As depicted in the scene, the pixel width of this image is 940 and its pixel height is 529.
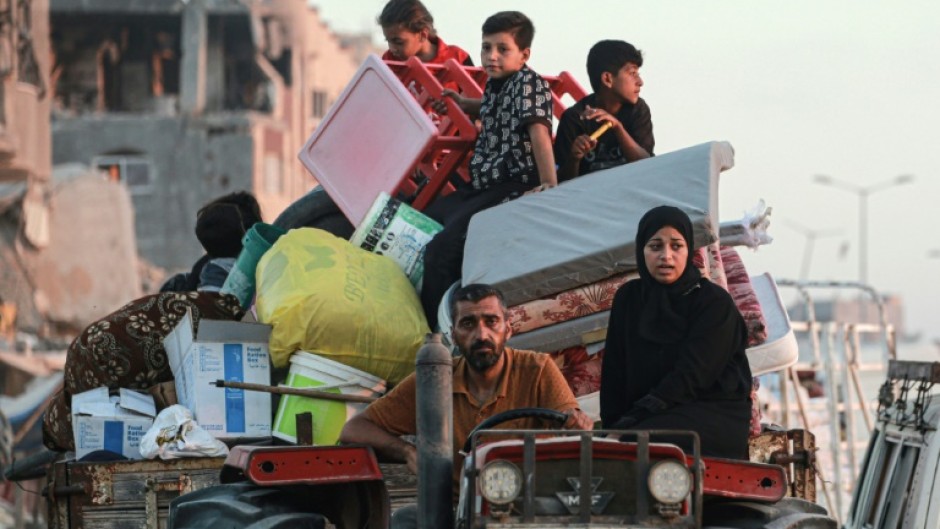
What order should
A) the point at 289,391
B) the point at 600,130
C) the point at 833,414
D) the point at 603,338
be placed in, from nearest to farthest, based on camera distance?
the point at 289,391 < the point at 603,338 < the point at 600,130 < the point at 833,414

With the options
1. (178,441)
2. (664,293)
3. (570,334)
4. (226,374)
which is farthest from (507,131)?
(664,293)

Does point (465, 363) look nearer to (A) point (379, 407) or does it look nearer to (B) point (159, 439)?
(A) point (379, 407)

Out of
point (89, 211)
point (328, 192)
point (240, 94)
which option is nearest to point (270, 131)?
point (240, 94)

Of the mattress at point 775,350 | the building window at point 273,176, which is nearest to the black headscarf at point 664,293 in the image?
the mattress at point 775,350

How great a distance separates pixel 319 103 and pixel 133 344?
75.1m

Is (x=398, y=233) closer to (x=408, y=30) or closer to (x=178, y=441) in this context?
(x=408, y=30)

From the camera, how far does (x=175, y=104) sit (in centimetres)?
7556

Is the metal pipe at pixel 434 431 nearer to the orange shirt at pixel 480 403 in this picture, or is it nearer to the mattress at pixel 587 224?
the orange shirt at pixel 480 403

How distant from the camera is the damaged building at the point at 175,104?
73375 mm

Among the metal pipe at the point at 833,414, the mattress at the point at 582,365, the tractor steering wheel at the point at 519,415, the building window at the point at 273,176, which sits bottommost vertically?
the metal pipe at the point at 833,414

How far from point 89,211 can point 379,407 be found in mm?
55033

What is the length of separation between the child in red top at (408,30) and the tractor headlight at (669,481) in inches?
215

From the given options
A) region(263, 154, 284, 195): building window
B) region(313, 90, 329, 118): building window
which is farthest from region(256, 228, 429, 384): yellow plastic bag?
region(313, 90, 329, 118): building window

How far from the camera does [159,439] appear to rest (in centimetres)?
796
